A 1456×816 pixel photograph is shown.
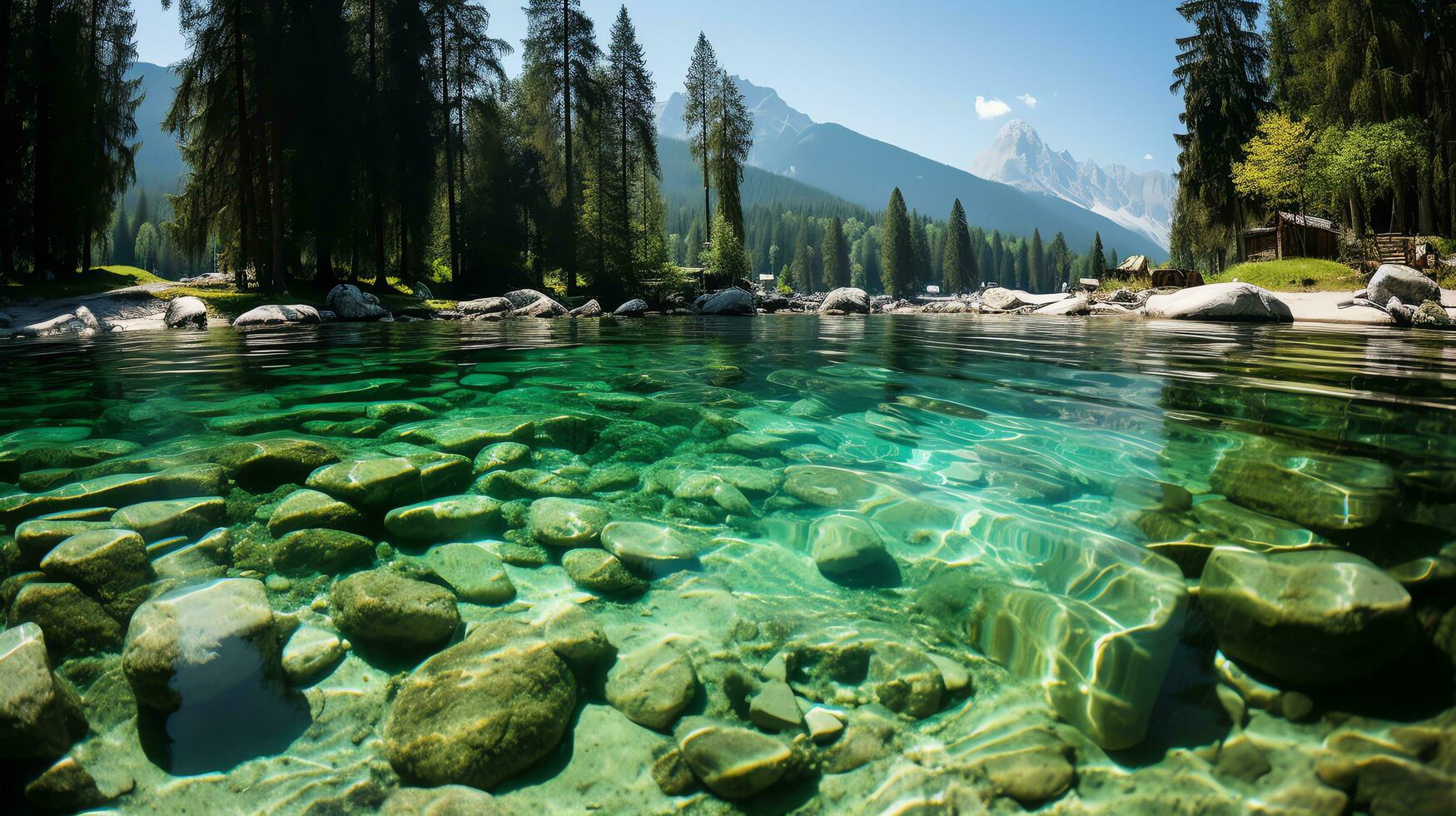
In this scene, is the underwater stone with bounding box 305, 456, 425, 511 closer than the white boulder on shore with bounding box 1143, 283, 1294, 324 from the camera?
Yes

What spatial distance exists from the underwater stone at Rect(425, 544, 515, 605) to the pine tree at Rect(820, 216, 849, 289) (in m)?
99.5

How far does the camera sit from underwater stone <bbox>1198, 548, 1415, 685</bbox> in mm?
1634

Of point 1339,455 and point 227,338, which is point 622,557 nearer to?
point 1339,455

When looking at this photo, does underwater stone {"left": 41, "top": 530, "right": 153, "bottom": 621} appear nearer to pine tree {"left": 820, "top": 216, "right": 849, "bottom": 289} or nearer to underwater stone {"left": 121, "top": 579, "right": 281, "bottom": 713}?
underwater stone {"left": 121, "top": 579, "right": 281, "bottom": 713}

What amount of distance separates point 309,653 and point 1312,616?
2645 millimetres

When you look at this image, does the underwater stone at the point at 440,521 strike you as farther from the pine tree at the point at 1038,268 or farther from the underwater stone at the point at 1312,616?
the pine tree at the point at 1038,268

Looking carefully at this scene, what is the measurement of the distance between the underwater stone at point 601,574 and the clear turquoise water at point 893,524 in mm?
43

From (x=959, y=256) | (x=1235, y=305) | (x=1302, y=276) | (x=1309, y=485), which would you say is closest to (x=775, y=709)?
(x=1309, y=485)

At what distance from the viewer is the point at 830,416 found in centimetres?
442

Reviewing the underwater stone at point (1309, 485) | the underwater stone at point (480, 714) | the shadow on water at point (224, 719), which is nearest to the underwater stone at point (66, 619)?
the shadow on water at point (224, 719)

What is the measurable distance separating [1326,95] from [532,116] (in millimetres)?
35059

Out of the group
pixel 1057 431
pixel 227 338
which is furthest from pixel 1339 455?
pixel 227 338

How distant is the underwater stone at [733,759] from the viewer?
1496mm

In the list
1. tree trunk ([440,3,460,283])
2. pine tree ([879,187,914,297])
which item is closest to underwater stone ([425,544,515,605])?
tree trunk ([440,3,460,283])
